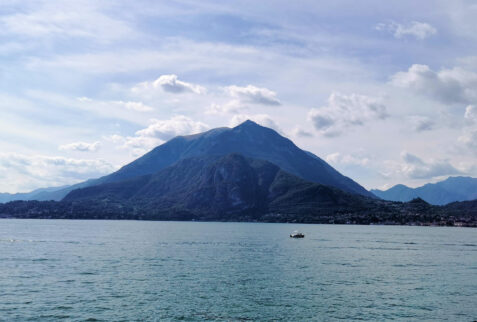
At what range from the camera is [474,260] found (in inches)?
5955

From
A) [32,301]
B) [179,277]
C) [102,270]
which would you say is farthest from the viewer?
[102,270]

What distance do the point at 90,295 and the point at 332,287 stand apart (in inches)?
1864

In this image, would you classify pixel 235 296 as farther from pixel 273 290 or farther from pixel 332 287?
pixel 332 287

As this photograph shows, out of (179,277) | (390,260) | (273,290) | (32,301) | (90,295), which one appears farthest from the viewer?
(390,260)

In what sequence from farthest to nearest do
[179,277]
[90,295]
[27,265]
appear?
1. [27,265]
2. [179,277]
3. [90,295]

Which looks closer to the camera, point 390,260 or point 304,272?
A: point 304,272

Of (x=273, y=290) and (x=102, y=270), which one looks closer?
(x=273, y=290)

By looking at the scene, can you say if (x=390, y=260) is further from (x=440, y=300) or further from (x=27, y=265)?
(x=27, y=265)

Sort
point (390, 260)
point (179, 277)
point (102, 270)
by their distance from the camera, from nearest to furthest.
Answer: point (179, 277), point (102, 270), point (390, 260)

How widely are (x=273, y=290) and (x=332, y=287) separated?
43.4 ft

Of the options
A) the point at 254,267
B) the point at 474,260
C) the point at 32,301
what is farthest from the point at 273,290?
the point at 474,260

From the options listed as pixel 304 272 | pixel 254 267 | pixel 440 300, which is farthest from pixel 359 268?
pixel 440 300

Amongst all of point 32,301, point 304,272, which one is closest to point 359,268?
point 304,272

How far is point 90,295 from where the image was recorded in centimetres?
7650
